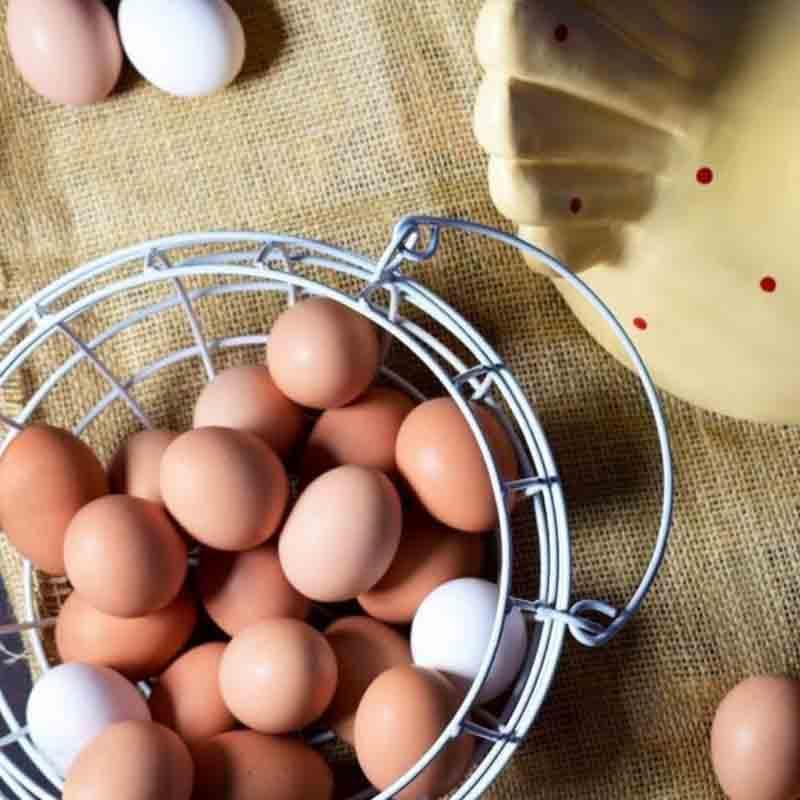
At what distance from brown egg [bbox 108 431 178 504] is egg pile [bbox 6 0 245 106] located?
0.72 ft

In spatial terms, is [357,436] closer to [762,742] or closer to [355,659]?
[355,659]

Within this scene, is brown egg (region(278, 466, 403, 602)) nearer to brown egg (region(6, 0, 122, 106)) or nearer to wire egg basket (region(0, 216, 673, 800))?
wire egg basket (region(0, 216, 673, 800))

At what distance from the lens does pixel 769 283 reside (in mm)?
645

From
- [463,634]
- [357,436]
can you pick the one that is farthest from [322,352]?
[463,634]

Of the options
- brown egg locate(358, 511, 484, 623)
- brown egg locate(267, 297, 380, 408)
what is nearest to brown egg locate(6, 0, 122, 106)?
brown egg locate(267, 297, 380, 408)

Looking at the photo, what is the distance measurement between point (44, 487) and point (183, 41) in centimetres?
27

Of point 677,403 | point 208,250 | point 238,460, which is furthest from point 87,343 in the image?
point 677,403

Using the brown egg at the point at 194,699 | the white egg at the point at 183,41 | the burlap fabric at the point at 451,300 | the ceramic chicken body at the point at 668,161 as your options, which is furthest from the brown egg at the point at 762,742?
the white egg at the point at 183,41

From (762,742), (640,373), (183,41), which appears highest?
(183,41)

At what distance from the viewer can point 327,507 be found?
620 mm

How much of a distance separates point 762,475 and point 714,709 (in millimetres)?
138

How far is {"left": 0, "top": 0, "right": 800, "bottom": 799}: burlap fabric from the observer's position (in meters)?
0.74

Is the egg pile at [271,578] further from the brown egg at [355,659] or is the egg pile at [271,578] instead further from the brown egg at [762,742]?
the brown egg at [762,742]

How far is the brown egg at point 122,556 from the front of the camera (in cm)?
62
